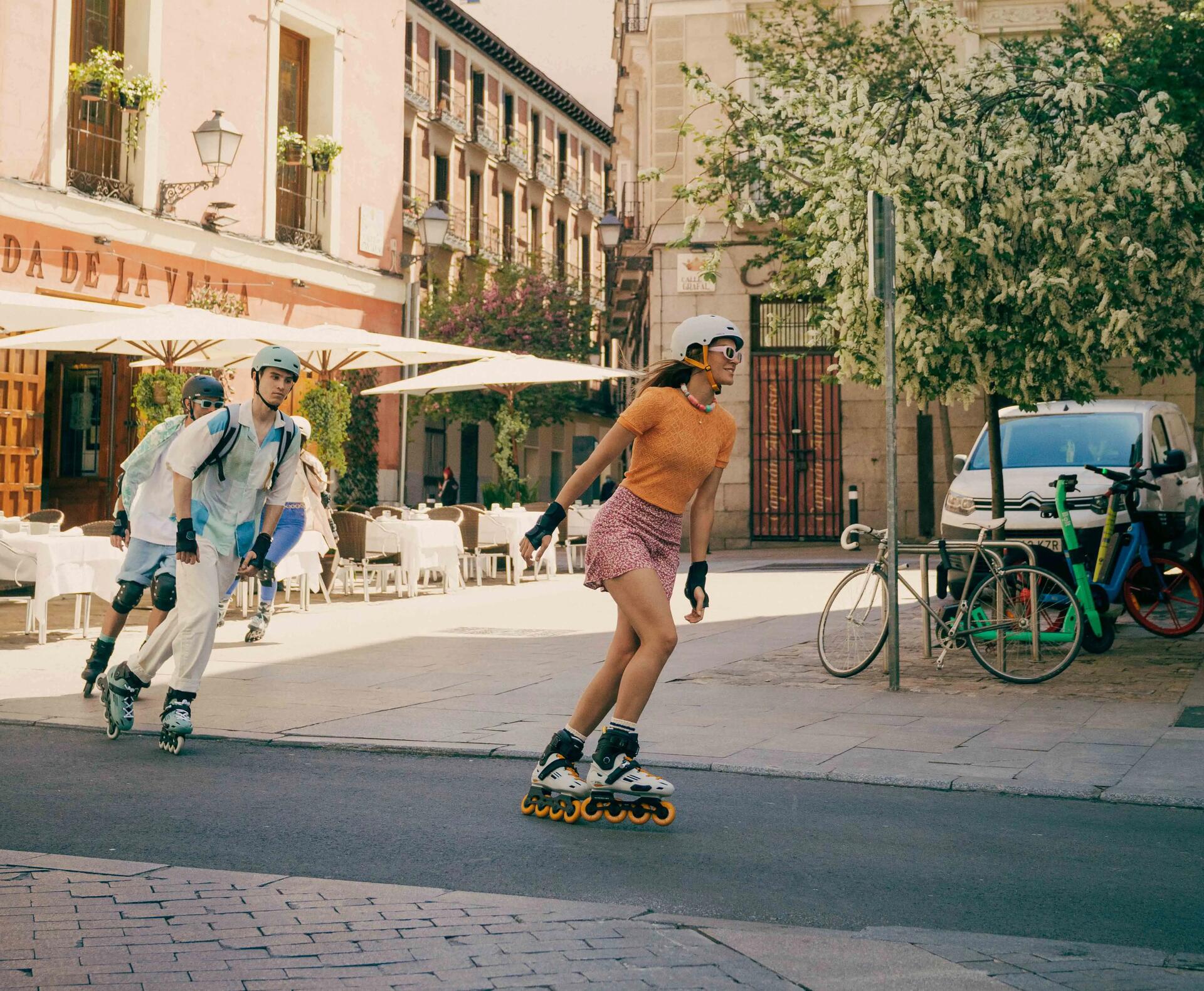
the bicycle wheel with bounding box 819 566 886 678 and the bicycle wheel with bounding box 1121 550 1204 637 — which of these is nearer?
the bicycle wheel with bounding box 819 566 886 678

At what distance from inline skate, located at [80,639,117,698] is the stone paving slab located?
0.45 feet

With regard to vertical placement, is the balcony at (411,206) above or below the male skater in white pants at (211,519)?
Answer: above

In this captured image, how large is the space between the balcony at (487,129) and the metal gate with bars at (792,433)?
1889cm

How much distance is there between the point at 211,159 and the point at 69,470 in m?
4.89

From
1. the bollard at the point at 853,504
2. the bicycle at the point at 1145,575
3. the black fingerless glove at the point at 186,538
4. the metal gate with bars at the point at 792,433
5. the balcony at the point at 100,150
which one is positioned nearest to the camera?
the black fingerless glove at the point at 186,538

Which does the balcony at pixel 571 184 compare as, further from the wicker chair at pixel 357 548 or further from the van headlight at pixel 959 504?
the van headlight at pixel 959 504

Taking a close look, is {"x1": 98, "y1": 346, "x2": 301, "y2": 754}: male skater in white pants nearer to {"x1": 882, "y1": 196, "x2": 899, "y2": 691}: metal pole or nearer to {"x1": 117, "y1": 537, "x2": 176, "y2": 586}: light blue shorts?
{"x1": 117, "y1": 537, "x2": 176, "y2": 586}: light blue shorts

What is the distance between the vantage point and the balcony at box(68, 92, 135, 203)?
2027cm

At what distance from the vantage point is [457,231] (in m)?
41.8

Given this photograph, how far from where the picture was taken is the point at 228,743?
7.33m

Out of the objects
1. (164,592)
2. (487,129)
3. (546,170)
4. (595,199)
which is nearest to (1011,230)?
(164,592)

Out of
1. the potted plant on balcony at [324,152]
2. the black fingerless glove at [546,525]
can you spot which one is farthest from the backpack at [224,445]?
the potted plant on balcony at [324,152]

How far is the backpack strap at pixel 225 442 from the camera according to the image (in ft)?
23.3

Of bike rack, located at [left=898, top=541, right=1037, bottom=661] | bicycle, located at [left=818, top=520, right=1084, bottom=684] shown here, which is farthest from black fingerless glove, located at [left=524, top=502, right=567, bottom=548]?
bicycle, located at [left=818, top=520, right=1084, bottom=684]
